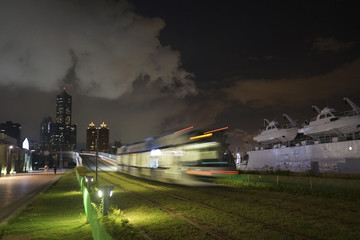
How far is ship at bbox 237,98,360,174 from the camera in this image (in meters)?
44.2

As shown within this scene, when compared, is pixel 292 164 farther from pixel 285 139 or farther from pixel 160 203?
pixel 160 203

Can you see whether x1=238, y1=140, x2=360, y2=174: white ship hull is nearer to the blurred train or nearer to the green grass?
the blurred train

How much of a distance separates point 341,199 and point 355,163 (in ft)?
97.6

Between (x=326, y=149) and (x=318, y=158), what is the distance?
7.53ft

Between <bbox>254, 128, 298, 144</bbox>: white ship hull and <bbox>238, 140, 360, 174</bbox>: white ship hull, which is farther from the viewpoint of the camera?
<bbox>254, 128, 298, 144</bbox>: white ship hull

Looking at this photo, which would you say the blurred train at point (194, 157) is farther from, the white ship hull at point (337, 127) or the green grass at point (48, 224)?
the white ship hull at point (337, 127)

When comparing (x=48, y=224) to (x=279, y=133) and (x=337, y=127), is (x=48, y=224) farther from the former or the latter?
(x=279, y=133)

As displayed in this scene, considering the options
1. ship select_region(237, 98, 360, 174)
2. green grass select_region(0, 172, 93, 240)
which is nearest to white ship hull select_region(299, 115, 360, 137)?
ship select_region(237, 98, 360, 174)

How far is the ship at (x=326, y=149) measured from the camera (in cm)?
4419

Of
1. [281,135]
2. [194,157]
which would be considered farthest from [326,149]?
[194,157]

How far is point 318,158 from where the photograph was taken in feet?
165

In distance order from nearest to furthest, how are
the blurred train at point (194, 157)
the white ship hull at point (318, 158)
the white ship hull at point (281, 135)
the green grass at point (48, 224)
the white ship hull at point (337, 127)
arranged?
the green grass at point (48, 224), the blurred train at point (194, 157), the white ship hull at point (318, 158), the white ship hull at point (337, 127), the white ship hull at point (281, 135)

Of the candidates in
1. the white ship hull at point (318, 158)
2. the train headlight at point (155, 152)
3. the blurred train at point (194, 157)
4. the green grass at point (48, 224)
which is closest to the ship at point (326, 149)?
the white ship hull at point (318, 158)

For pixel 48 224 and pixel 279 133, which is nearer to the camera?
pixel 48 224
